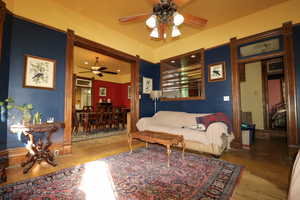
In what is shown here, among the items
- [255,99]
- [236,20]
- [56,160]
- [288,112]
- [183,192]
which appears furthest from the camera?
[255,99]

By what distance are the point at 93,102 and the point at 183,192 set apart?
763 cm

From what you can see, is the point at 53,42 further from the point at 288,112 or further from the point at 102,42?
the point at 288,112

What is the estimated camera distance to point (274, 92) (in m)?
4.85

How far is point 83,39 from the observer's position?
9.87 feet

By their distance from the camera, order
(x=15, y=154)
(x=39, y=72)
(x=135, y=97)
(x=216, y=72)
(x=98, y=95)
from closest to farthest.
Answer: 1. (x=15, y=154)
2. (x=39, y=72)
3. (x=216, y=72)
4. (x=135, y=97)
5. (x=98, y=95)

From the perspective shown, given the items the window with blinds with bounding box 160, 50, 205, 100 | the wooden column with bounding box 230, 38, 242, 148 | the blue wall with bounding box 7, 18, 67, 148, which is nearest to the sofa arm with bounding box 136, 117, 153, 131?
the window with blinds with bounding box 160, 50, 205, 100

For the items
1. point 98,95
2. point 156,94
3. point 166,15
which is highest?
point 166,15

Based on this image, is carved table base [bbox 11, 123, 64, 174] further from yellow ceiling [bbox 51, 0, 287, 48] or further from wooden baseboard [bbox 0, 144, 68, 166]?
yellow ceiling [bbox 51, 0, 287, 48]

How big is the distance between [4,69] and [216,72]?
175 inches

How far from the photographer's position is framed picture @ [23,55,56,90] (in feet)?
7.75

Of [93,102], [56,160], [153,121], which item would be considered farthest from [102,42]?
[93,102]

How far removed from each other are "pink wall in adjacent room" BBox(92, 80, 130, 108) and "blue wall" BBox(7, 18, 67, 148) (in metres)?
5.55

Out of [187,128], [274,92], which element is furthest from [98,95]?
[274,92]

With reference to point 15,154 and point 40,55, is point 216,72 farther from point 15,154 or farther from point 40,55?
point 15,154
